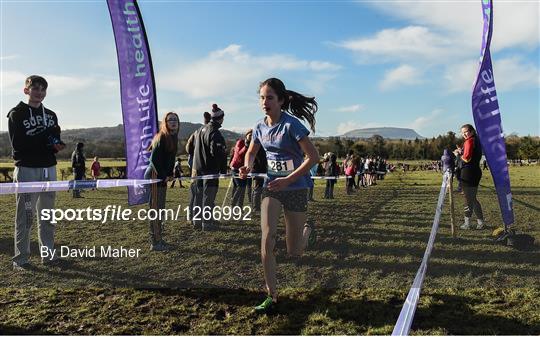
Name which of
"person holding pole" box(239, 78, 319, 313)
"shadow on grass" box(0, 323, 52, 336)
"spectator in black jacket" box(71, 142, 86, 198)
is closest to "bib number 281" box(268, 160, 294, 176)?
"person holding pole" box(239, 78, 319, 313)

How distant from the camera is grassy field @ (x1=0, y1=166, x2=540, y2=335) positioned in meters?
3.46

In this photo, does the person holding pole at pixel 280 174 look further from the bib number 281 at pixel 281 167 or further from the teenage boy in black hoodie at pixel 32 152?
the teenage boy in black hoodie at pixel 32 152

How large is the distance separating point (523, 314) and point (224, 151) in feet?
16.1

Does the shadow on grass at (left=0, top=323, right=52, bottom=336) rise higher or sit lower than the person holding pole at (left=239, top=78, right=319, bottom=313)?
lower

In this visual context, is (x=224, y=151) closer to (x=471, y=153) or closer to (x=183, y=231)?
(x=183, y=231)

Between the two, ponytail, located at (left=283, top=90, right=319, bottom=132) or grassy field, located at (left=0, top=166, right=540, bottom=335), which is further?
ponytail, located at (left=283, top=90, right=319, bottom=132)

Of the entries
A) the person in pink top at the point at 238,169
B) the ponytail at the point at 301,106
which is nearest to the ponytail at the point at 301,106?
the ponytail at the point at 301,106

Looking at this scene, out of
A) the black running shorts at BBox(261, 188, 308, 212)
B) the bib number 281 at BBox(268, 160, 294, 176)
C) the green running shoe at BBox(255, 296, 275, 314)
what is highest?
the bib number 281 at BBox(268, 160, 294, 176)

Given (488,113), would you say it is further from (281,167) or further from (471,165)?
(281,167)

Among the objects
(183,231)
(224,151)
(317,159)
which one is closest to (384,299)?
(317,159)

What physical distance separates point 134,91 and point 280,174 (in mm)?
4387

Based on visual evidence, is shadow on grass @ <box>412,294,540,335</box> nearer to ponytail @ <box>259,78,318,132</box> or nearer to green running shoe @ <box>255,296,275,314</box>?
green running shoe @ <box>255,296,275,314</box>

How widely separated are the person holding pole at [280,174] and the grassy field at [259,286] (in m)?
0.52

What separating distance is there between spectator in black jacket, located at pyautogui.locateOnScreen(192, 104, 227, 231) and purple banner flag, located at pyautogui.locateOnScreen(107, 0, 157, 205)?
35.0 inches
